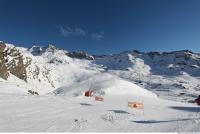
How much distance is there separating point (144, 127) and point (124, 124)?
1385mm

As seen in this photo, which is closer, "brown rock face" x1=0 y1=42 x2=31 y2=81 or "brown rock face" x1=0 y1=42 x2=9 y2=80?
"brown rock face" x1=0 y1=42 x2=9 y2=80

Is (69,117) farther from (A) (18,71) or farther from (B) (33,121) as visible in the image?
(A) (18,71)

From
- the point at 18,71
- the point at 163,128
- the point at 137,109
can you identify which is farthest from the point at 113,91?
the point at 18,71

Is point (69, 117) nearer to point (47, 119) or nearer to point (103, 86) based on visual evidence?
point (47, 119)

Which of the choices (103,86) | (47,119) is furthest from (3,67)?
(47,119)

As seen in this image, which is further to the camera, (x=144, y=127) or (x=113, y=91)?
(x=113, y=91)

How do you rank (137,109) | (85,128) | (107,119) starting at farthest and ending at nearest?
1. (137,109)
2. (107,119)
3. (85,128)

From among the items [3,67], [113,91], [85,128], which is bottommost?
[85,128]

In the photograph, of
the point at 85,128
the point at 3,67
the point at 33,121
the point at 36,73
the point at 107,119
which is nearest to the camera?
the point at 85,128

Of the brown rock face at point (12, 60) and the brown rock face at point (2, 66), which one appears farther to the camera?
the brown rock face at point (12, 60)

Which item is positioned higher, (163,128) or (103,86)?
(103,86)

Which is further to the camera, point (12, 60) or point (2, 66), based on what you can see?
point (12, 60)

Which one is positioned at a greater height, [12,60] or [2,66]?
[12,60]

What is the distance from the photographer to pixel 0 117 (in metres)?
18.1
